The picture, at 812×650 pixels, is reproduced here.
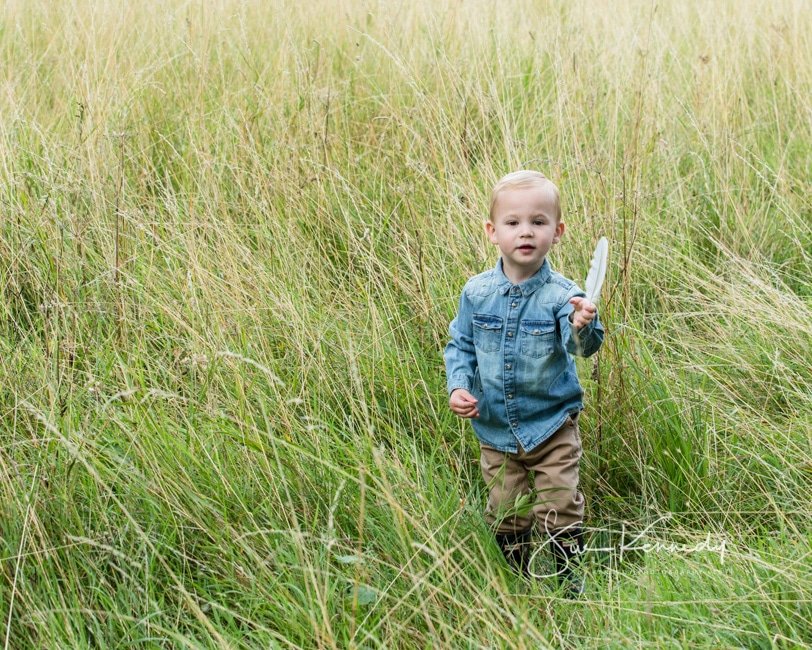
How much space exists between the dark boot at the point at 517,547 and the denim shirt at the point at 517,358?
9.9 inches

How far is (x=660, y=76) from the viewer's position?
4785 mm

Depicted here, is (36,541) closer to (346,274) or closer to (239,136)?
(346,274)

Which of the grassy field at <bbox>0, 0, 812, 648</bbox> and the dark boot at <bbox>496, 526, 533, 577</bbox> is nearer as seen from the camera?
the grassy field at <bbox>0, 0, 812, 648</bbox>

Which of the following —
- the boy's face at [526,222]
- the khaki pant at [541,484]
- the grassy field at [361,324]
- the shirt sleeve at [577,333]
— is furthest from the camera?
the khaki pant at [541,484]

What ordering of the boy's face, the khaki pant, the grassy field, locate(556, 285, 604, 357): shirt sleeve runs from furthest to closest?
1. the khaki pant
2. the boy's face
3. locate(556, 285, 604, 357): shirt sleeve
4. the grassy field

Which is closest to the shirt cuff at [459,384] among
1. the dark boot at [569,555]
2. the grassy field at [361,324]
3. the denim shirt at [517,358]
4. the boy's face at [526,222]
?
the denim shirt at [517,358]

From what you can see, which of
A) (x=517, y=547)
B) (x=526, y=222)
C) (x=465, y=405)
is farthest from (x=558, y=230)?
(x=517, y=547)

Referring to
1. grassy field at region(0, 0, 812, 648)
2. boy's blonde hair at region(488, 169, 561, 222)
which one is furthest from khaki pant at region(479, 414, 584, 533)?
boy's blonde hair at region(488, 169, 561, 222)

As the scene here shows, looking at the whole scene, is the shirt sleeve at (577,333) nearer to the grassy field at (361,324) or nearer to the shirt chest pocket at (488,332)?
the shirt chest pocket at (488,332)

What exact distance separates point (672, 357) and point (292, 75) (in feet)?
7.75

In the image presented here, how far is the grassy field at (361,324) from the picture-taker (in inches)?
89.0

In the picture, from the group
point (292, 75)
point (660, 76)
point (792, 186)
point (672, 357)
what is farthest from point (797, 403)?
point (292, 75)

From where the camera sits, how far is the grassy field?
226 centimetres

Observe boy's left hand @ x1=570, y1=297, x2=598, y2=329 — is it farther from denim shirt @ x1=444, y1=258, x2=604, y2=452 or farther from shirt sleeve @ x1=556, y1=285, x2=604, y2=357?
denim shirt @ x1=444, y1=258, x2=604, y2=452
